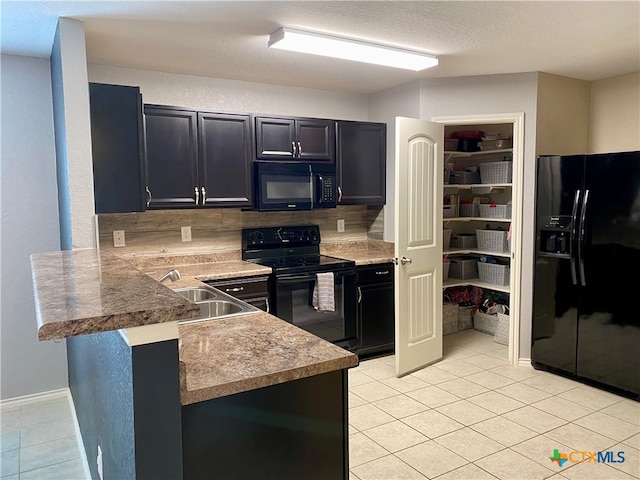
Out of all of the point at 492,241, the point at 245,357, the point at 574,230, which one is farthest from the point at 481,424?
the point at 492,241

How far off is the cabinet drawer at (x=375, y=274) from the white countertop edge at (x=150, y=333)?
2.96m

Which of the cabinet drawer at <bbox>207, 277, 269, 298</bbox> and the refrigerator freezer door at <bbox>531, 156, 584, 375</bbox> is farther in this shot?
the refrigerator freezer door at <bbox>531, 156, 584, 375</bbox>

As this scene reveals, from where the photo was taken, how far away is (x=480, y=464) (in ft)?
8.22

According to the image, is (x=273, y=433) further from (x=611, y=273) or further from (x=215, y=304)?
(x=611, y=273)

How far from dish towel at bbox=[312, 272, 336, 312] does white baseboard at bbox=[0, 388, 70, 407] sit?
1975 mm

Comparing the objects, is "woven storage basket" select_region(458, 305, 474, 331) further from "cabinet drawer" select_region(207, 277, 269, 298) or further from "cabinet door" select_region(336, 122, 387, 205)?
"cabinet drawer" select_region(207, 277, 269, 298)

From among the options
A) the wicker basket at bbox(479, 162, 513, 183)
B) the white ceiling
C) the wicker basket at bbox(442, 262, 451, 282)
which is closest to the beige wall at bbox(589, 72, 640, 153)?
the white ceiling

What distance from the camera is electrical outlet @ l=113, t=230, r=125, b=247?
11.7 feet

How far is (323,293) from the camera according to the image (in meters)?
3.78

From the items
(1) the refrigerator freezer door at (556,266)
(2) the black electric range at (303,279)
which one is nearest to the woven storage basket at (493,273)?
(1) the refrigerator freezer door at (556,266)

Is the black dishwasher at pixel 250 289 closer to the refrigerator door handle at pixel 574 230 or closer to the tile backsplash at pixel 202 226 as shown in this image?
the tile backsplash at pixel 202 226

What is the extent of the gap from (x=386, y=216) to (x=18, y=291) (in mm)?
3113

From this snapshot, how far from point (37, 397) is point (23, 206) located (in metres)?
1.38

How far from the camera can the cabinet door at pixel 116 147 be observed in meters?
2.82
